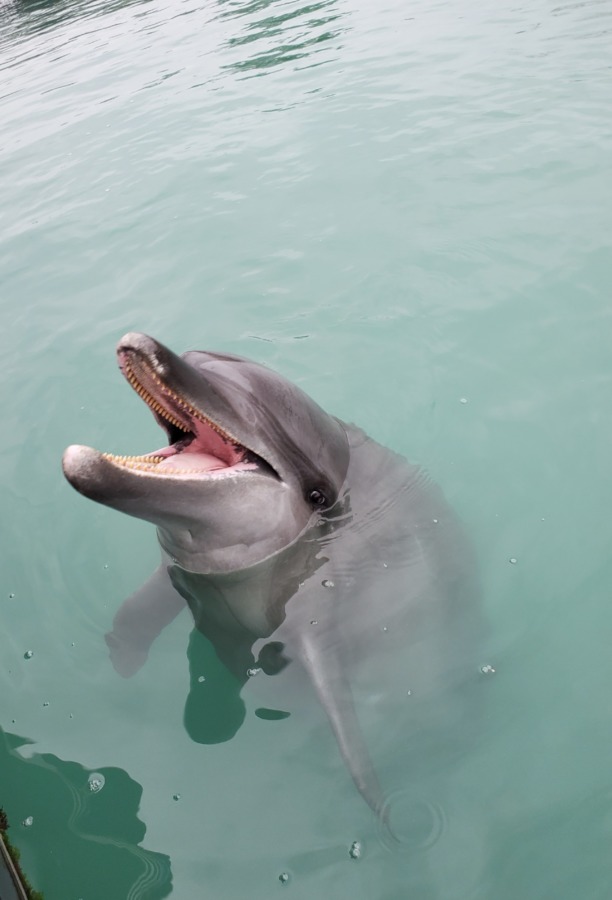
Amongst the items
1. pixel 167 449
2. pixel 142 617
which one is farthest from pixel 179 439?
pixel 142 617

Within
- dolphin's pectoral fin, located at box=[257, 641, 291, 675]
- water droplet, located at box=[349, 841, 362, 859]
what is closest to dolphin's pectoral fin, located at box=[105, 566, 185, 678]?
dolphin's pectoral fin, located at box=[257, 641, 291, 675]

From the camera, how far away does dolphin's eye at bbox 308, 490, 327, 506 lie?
4812 millimetres

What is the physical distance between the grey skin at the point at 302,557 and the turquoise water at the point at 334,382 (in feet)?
1.01

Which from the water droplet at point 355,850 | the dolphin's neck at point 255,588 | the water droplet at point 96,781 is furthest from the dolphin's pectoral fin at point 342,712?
the water droplet at point 96,781

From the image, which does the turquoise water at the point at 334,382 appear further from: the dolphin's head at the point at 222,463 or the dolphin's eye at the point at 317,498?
the dolphin's eye at the point at 317,498

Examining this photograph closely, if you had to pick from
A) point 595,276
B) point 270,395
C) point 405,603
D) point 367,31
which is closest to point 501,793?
point 405,603

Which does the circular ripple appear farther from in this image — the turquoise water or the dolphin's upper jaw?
the dolphin's upper jaw

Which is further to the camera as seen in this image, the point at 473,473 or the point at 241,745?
the point at 473,473

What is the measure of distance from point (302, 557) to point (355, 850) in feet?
5.26

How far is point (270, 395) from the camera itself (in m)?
4.45

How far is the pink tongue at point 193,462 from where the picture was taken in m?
4.08

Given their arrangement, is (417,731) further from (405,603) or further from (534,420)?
(534,420)

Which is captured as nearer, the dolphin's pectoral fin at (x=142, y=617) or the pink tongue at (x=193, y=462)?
the pink tongue at (x=193, y=462)

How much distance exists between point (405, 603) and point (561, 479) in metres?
1.86
